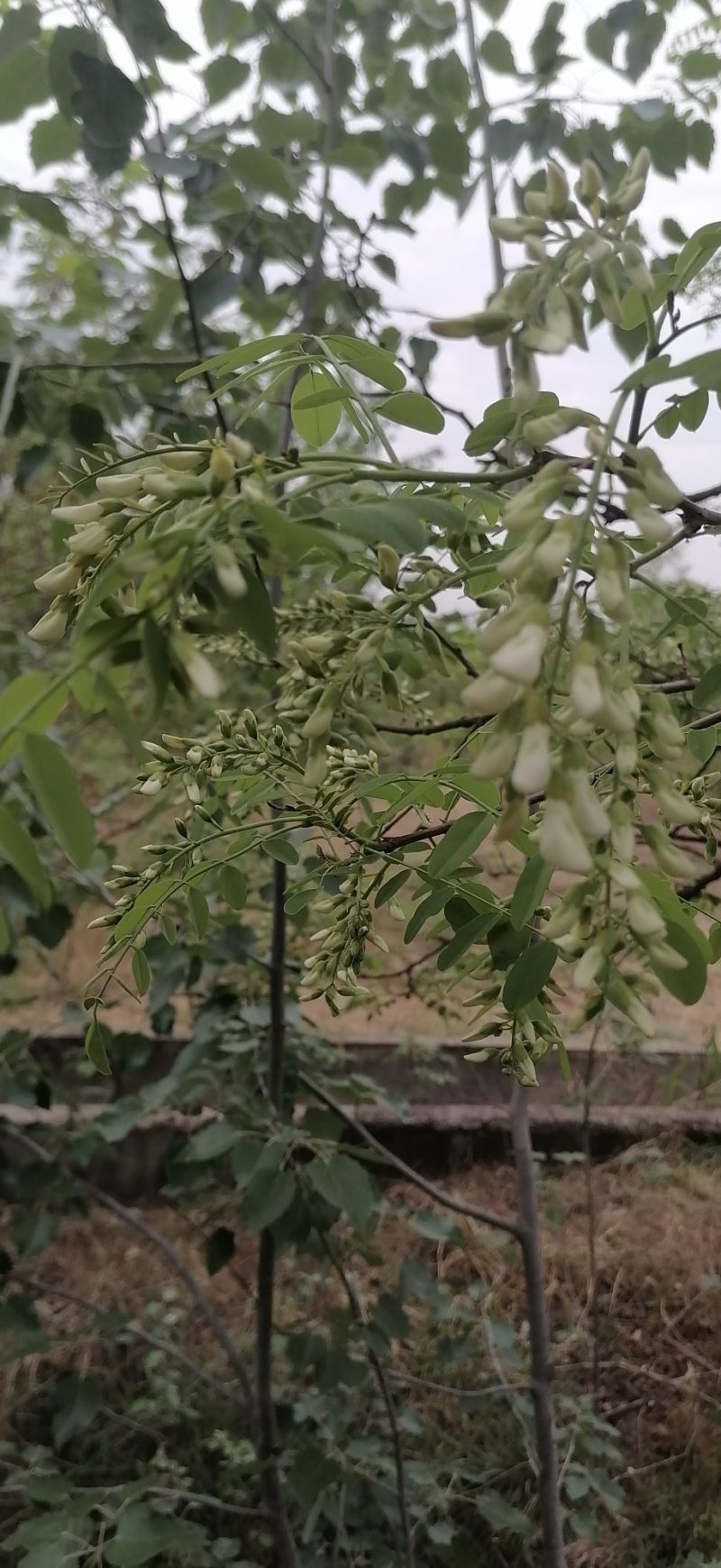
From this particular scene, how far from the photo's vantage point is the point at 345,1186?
2.45 ft

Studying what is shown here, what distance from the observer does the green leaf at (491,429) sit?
13.2 inches

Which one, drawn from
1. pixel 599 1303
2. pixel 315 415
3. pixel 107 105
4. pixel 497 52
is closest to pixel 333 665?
pixel 315 415

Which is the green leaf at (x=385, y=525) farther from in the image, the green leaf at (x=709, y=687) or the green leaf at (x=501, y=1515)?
the green leaf at (x=501, y=1515)

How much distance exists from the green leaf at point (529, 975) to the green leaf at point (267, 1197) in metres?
0.48

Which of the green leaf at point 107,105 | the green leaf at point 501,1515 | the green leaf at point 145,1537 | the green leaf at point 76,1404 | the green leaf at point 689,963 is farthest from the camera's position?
the green leaf at point 76,1404

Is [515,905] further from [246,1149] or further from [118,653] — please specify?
[246,1149]

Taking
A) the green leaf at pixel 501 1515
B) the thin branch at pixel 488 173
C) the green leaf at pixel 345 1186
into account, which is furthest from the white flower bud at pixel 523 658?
the green leaf at pixel 501 1515

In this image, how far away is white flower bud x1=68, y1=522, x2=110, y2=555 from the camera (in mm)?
242

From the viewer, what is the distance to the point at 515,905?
12.9 inches

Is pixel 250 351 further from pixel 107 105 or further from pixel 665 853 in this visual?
pixel 107 105

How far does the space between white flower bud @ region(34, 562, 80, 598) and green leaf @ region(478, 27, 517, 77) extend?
0.89m

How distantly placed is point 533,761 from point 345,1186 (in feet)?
2.08

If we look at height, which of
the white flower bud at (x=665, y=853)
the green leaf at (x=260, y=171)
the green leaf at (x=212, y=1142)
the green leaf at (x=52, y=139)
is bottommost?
the green leaf at (x=212, y=1142)

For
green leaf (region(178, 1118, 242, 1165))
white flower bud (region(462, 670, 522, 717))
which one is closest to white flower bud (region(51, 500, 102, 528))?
white flower bud (region(462, 670, 522, 717))
